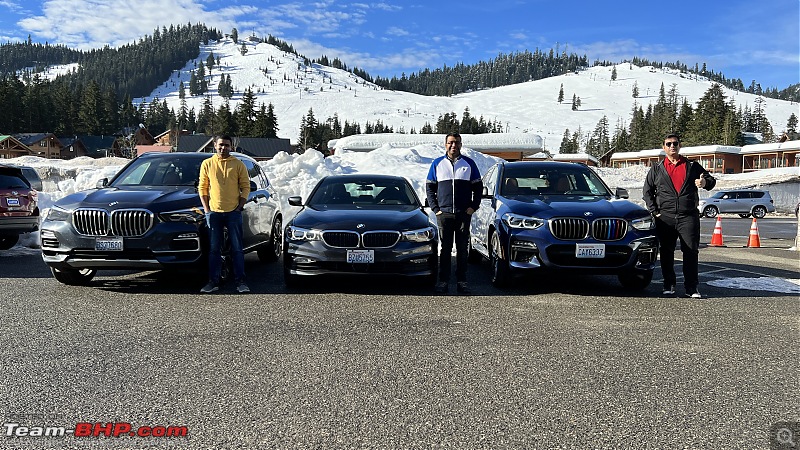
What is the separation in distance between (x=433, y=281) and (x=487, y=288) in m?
0.80

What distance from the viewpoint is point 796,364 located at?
426cm

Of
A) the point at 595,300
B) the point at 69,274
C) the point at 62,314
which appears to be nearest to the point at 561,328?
the point at 595,300

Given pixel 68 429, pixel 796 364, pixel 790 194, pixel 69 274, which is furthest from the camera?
pixel 790 194

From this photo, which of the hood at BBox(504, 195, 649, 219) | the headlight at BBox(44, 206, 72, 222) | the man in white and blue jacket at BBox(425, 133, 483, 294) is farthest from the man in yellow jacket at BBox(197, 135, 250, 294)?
the hood at BBox(504, 195, 649, 219)

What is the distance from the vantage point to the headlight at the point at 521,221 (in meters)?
6.87

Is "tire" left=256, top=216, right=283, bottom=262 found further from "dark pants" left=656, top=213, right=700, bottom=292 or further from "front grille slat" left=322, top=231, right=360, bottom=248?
"dark pants" left=656, top=213, right=700, bottom=292

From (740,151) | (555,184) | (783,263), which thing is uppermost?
(740,151)

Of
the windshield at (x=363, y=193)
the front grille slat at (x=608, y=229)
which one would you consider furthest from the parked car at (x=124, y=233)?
the front grille slat at (x=608, y=229)

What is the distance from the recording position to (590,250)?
6.65 m

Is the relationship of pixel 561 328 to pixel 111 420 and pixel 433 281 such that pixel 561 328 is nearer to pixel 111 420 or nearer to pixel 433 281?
pixel 433 281

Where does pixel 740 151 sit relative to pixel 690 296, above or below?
above

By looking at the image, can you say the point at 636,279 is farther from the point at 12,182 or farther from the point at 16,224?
the point at 12,182

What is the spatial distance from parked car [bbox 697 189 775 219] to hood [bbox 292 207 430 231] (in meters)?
27.2

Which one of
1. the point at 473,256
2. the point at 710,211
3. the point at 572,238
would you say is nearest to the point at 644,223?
the point at 572,238
